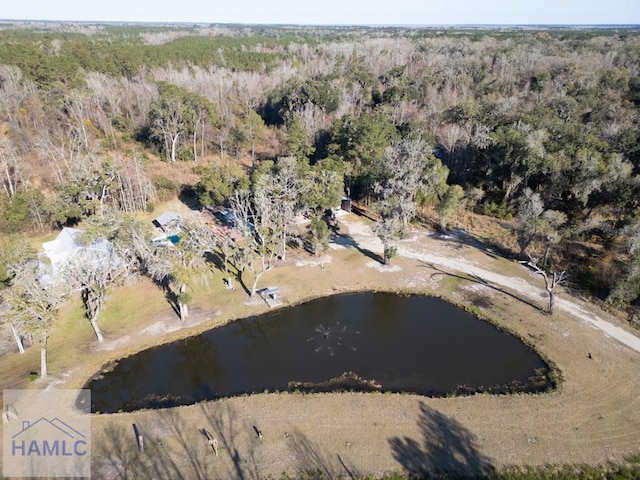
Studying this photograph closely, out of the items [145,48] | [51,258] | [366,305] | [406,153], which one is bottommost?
[366,305]

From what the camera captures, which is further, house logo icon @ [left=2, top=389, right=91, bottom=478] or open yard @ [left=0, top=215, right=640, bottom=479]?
open yard @ [left=0, top=215, right=640, bottom=479]

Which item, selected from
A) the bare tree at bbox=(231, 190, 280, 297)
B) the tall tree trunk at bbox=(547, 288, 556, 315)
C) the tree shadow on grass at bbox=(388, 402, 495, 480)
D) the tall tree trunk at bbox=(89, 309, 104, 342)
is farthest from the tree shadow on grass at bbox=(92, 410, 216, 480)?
the tall tree trunk at bbox=(547, 288, 556, 315)

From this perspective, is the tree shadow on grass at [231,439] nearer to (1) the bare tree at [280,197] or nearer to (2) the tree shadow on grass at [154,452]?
(2) the tree shadow on grass at [154,452]

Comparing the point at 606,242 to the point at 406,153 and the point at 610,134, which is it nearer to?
the point at 610,134

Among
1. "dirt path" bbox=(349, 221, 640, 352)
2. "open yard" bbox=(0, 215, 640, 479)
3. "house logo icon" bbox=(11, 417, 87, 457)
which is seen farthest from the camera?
"dirt path" bbox=(349, 221, 640, 352)

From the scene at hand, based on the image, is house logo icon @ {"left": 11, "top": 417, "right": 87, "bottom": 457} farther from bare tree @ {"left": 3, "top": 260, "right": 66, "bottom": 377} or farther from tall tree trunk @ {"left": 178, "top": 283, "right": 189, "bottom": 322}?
tall tree trunk @ {"left": 178, "top": 283, "right": 189, "bottom": 322}

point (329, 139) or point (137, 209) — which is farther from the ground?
point (329, 139)

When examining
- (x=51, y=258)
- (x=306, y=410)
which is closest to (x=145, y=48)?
(x=51, y=258)
